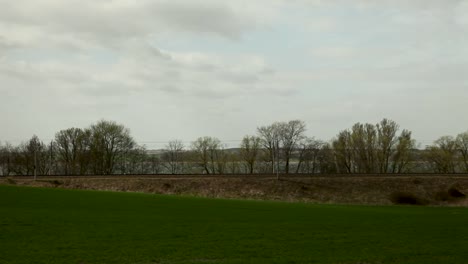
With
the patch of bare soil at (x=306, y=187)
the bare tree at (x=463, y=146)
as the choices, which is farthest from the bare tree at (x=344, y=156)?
the patch of bare soil at (x=306, y=187)

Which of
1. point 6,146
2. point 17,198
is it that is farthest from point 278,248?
point 6,146

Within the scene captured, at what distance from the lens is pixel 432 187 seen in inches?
2389

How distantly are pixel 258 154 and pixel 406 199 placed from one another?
4656 centimetres

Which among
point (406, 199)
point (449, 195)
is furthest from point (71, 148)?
point (449, 195)

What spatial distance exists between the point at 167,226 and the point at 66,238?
20.4ft

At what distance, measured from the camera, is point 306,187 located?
62219 mm

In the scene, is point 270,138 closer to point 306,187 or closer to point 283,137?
point 283,137

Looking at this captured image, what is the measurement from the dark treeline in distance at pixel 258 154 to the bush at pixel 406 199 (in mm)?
31357

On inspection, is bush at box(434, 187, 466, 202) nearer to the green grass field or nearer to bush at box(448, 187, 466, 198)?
bush at box(448, 187, 466, 198)

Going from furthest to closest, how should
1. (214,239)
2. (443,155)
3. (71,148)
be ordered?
(71,148) → (443,155) → (214,239)

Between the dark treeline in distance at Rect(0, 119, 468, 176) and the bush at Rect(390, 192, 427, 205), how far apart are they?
31357 mm

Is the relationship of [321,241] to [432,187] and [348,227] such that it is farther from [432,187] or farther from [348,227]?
[432,187]

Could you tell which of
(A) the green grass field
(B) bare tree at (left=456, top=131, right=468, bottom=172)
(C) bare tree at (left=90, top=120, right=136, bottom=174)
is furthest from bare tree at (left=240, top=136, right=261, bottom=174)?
(A) the green grass field

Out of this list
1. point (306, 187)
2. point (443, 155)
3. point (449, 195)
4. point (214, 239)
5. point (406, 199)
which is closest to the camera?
point (214, 239)
